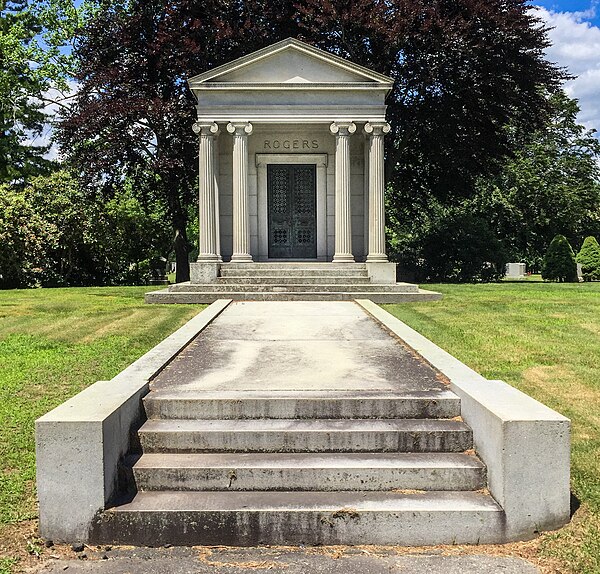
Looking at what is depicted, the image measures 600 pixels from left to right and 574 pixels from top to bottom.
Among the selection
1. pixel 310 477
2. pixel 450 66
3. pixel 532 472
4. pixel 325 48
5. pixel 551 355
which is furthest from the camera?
pixel 325 48

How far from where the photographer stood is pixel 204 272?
15.6 meters

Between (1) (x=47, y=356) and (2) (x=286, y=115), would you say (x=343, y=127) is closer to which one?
(2) (x=286, y=115)

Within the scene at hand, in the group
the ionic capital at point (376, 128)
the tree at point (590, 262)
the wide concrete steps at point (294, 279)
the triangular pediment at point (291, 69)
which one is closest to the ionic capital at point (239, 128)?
the triangular pediment at point (291, 69)

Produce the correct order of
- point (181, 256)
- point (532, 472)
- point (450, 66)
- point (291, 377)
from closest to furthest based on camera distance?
point (532, 472)
point (291, 377)
point (450, 66)
point (181, 256)

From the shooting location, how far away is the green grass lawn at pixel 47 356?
4375 millimetres

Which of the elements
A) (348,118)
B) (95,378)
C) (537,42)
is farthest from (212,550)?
(537,42)

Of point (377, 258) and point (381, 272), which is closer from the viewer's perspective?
point (381, 272)

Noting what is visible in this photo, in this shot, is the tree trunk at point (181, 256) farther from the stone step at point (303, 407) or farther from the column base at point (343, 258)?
the stone step at point (303, 407)

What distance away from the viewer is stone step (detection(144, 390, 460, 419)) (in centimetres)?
482

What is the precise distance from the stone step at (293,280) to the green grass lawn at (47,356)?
7.93ft

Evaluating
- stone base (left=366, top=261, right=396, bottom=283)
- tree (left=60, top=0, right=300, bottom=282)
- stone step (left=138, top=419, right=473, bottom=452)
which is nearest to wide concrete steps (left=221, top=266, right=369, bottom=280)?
stone base (left=366, top=261, right=396, bottom=283)

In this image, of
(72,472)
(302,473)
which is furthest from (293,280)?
(72,472)

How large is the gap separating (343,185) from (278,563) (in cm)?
1358

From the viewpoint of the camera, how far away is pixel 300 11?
69.2 ft
